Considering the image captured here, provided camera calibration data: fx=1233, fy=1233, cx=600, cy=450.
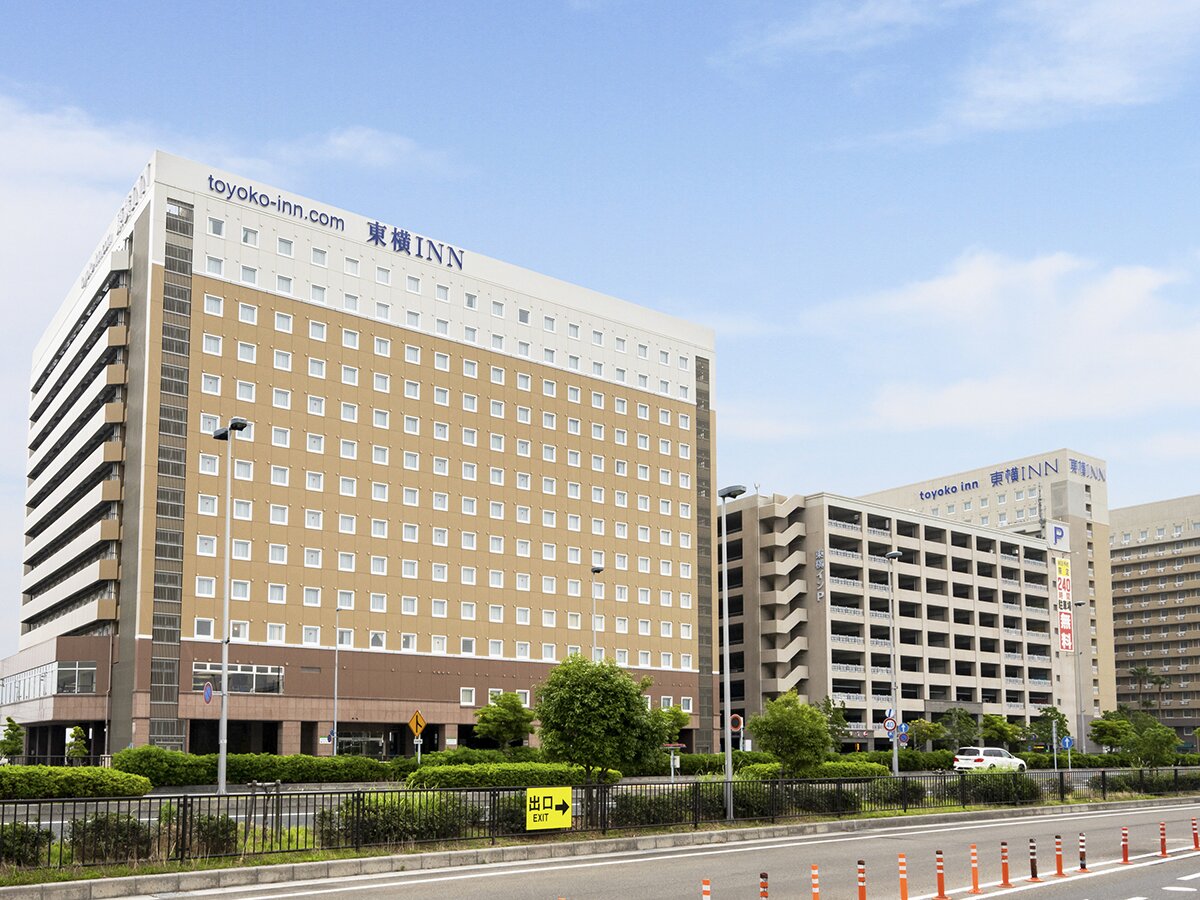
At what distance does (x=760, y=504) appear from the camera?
361 ft

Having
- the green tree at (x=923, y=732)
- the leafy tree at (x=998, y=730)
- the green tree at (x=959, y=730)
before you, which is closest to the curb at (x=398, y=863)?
the green tree at (x=923, y=732)

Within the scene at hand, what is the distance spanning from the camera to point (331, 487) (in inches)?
3086

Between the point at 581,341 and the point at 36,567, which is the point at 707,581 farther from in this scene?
the point at 36,567

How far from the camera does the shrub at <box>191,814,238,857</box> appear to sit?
21.9m

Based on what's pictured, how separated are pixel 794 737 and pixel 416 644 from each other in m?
40.4

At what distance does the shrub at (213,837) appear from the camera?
21.9 m

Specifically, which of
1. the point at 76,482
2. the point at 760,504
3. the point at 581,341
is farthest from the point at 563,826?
the point at 760,504

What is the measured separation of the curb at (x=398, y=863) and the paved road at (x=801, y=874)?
0.44m

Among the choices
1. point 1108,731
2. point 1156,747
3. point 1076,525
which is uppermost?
point 1076,525

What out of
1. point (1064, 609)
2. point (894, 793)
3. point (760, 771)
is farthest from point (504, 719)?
point (1064, 609)

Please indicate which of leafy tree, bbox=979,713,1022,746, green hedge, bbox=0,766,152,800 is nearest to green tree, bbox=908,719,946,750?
leafy tree, bbox=979,713,1022,746

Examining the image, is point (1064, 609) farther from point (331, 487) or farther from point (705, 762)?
point (331, 487)

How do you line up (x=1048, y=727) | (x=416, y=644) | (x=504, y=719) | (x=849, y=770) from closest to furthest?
(x=849, y=770) → (x=504, y=719) → (x=416, y=644) → (x=1048, y=727)

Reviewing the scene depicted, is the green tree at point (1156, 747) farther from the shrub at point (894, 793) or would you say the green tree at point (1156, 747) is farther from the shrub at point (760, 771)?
the shrub at point (894, 793)
